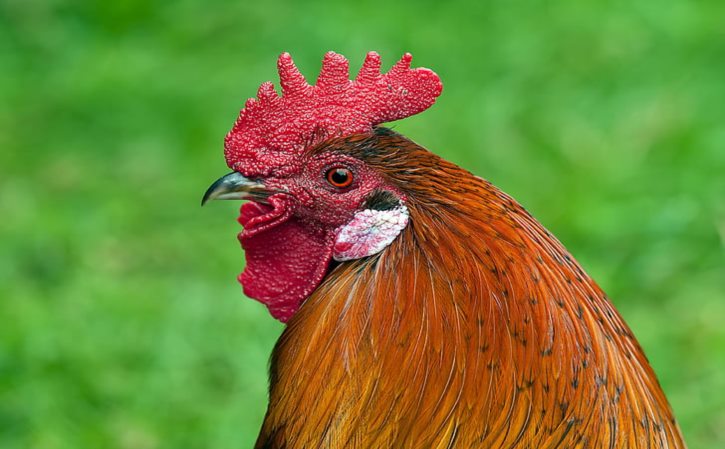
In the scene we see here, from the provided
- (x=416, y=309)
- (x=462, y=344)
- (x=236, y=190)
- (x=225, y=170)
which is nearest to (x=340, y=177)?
(x=236, y=190)

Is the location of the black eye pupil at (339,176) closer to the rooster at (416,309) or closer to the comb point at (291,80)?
the rooster at (416,309)

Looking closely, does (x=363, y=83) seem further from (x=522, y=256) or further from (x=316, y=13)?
(x=316, y=13)

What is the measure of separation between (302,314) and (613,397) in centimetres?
83

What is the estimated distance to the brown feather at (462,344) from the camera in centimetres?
249

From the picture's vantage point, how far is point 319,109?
2.73 meters

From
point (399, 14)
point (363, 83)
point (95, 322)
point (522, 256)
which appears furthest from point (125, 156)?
point (522, 256)

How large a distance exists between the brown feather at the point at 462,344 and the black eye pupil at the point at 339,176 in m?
0.06

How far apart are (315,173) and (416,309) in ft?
1.49

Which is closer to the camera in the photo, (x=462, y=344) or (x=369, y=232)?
(x=462, y=344)

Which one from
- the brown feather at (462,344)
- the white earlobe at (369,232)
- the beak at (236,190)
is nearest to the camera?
the brown feather at (462,344)

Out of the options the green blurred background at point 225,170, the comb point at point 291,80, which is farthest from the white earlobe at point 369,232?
the green blurred background at point 225,170

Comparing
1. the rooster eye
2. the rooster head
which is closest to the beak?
the rooster head

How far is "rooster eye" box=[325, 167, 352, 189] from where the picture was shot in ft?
8.68

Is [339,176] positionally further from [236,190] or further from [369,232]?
[236,190]
